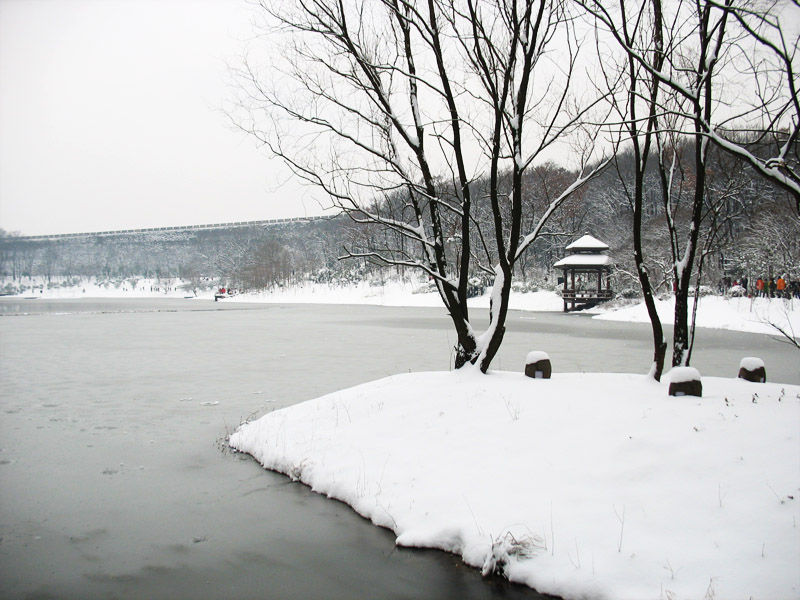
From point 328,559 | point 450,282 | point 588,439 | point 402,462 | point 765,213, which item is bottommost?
point 328,559

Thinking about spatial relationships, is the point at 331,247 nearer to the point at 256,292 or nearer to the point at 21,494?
the point at 256,292

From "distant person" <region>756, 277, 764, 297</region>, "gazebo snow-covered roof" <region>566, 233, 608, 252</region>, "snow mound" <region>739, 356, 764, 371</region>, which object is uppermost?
"gazebo snow-covered roof" <region>566, 233, 608, 252</region>

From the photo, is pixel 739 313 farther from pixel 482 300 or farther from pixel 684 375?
pixel 482 300

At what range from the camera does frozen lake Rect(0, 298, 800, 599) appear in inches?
172

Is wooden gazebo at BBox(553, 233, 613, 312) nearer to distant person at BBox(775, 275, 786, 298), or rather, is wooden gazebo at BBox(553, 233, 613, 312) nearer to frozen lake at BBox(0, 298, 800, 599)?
distant person at BBox(775, 275, 786, 298)

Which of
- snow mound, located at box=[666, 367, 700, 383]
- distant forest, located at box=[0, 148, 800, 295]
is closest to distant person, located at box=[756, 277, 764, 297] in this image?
distant forest, located at box=[0, 148, 800, 295]

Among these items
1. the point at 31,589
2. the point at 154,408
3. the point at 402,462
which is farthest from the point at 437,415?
the point at 154,408

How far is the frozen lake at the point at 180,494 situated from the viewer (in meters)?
4.37

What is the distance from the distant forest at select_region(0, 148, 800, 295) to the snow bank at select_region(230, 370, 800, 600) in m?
2.45

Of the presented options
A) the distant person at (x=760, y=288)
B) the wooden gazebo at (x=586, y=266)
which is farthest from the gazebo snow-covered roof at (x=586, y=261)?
the distant person at (x=760, y=288)

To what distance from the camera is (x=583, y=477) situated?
504cm

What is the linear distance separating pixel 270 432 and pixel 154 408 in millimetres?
3315

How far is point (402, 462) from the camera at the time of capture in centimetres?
604

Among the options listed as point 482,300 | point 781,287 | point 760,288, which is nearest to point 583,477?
point 781,287
